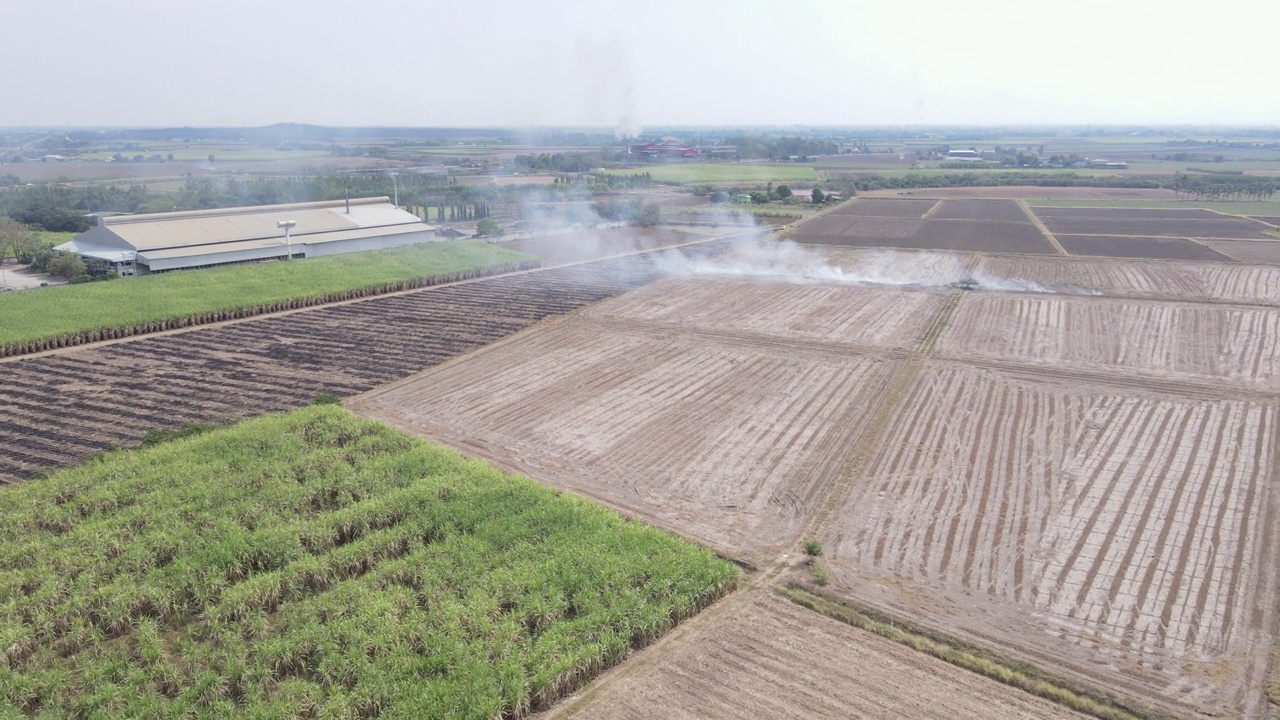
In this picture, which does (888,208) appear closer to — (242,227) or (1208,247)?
(1208,247)

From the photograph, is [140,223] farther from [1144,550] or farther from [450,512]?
[1144,550]

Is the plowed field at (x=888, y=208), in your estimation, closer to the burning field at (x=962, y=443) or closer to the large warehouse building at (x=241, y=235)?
the burning field at (x=962, y=443)

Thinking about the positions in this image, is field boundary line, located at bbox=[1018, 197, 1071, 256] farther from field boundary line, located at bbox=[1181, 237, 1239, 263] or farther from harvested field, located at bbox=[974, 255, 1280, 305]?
field boundary line, located at bbox=[1181, 237, 1239, 263]

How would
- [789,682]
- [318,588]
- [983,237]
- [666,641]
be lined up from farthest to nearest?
1. [983,237]
2. [318,588]
3. [666,641]
4. [789,682]

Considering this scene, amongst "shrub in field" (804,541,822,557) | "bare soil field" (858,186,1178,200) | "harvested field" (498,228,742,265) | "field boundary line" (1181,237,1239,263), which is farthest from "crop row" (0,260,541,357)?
"bare soil field" (858,186,1178,200)

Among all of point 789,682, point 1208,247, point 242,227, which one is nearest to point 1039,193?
point 1208,247

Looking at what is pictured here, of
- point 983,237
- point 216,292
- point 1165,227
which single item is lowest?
point 216,292

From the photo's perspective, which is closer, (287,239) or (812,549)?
(812,549)
